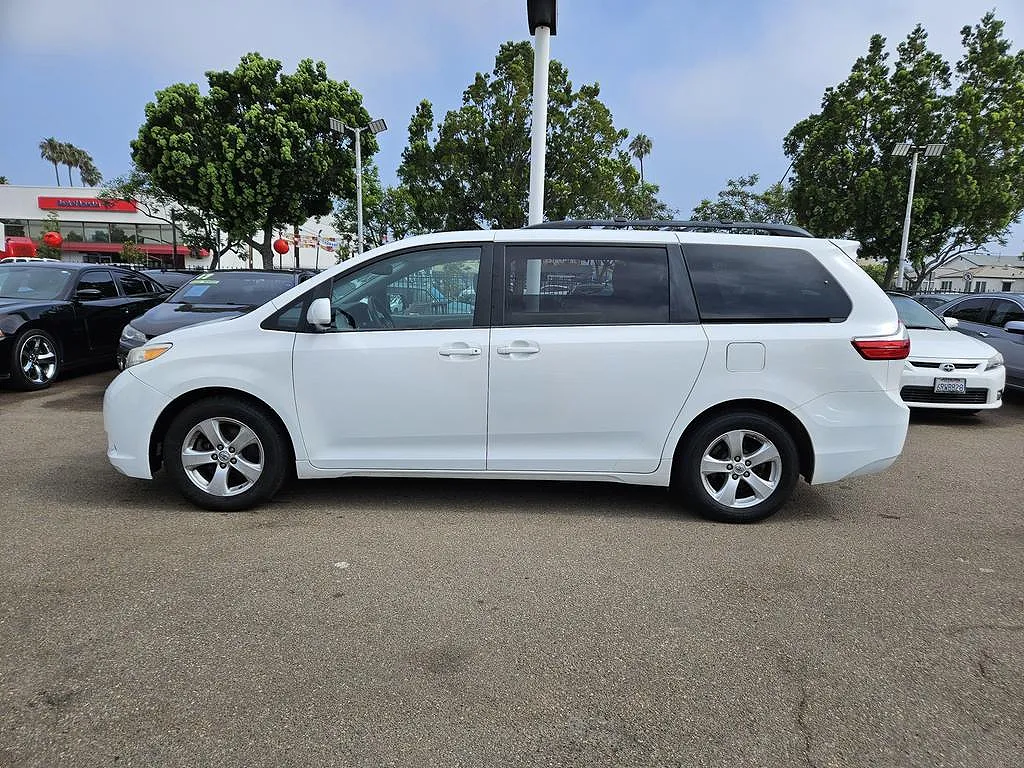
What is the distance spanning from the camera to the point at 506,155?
2483cm

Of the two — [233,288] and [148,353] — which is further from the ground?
[233,288]

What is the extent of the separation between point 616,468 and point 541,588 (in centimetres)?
112

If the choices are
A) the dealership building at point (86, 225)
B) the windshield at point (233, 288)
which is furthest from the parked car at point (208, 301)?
the dealership building at point (86, 225)

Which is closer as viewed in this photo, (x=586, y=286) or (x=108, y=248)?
(x=586, y=286)

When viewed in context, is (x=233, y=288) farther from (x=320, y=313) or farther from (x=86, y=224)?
(x=86, y=224)

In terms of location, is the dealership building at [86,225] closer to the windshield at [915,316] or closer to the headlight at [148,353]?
the windshield at [915,316]

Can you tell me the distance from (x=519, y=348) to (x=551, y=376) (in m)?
0.26

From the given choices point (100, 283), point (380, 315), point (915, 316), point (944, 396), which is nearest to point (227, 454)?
point (380, 315)

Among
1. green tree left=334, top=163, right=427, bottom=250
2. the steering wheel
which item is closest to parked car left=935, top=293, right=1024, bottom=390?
the steering wheel

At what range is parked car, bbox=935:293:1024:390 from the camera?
8.95m

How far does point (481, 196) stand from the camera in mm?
25141

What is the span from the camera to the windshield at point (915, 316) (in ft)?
28.1

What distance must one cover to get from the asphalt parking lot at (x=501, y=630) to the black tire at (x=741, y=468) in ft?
0.50

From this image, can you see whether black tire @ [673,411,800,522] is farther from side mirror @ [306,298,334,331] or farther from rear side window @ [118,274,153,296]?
rear side window @ [118,274,153,296]
